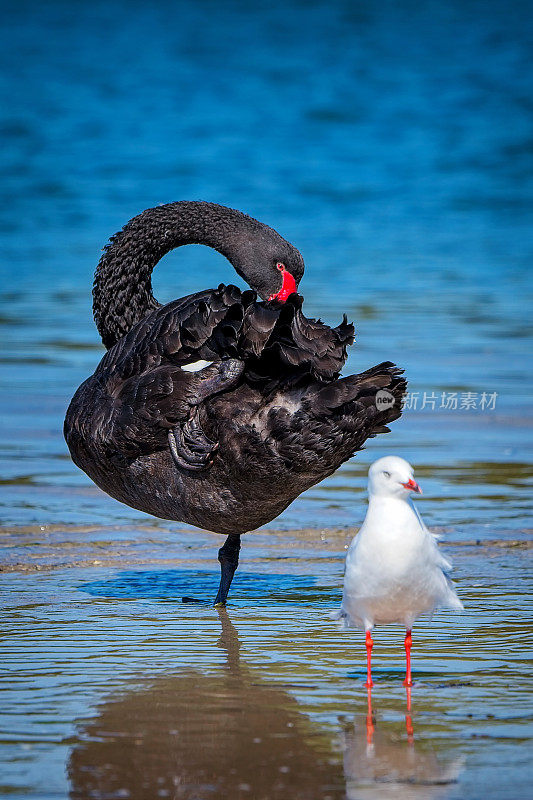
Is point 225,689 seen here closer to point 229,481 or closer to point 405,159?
point 229,481

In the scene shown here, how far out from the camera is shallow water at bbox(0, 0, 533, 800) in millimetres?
3748

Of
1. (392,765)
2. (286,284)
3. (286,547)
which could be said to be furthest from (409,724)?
(286,284)

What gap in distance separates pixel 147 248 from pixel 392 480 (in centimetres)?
319

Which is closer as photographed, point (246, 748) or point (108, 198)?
point (246, 748)

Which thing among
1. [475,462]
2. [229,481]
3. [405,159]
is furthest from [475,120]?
[229,481]

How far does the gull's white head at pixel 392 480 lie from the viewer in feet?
13.6

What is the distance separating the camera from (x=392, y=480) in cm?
418

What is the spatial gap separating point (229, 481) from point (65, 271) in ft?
51.2

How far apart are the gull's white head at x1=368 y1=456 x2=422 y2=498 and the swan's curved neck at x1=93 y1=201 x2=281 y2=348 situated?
2.63 meters

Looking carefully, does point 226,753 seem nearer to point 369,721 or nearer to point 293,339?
point 369,721

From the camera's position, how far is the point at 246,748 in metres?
3.78

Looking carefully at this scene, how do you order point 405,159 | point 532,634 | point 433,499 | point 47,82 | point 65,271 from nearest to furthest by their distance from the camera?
point 532,634, point 433,499, point 65,271, point 405,159, point 47,82

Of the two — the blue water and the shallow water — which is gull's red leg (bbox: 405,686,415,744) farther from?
the blue water

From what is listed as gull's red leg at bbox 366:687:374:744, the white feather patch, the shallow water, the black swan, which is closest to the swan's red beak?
the black swan
